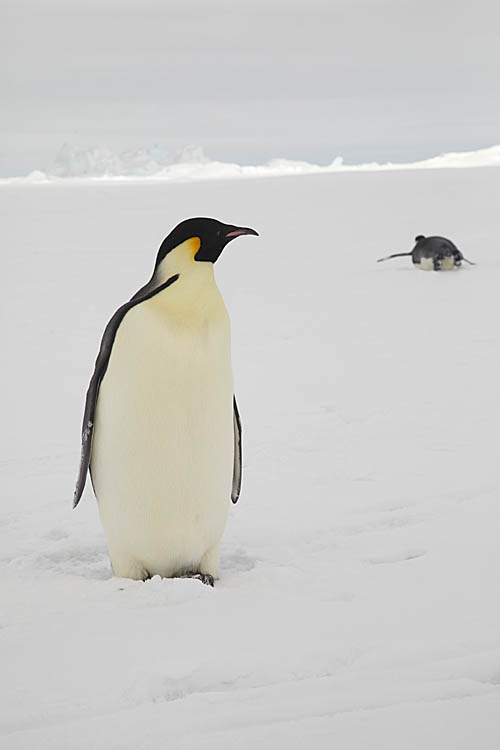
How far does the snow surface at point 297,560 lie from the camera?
1.36 meters

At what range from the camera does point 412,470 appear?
2811 mm

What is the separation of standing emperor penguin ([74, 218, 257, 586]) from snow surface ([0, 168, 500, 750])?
5.2 inches

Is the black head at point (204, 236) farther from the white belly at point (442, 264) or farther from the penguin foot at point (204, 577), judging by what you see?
the white belly at point (442, 264)

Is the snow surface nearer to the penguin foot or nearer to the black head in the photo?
the penguin foot

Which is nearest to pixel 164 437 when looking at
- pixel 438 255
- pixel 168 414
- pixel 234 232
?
pixel 168 414

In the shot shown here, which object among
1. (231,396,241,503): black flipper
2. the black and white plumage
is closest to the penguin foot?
(231,396,241,503): black flipper

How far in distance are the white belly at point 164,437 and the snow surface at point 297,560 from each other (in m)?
0.12

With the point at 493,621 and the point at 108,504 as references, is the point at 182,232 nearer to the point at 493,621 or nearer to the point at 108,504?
the point at 108,504

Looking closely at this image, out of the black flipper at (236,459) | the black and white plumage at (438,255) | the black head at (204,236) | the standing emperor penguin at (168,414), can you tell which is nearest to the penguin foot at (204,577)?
the standing emperor penguin at (168,414)

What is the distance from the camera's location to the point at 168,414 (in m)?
1.87

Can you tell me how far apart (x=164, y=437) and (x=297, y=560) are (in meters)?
0.45

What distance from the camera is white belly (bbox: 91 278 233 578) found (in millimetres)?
1843

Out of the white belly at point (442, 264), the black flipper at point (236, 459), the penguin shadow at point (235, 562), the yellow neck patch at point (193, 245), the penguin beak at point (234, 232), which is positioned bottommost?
the penguin shadow at point (235, 562)

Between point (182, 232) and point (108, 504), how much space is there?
22.3 inches
